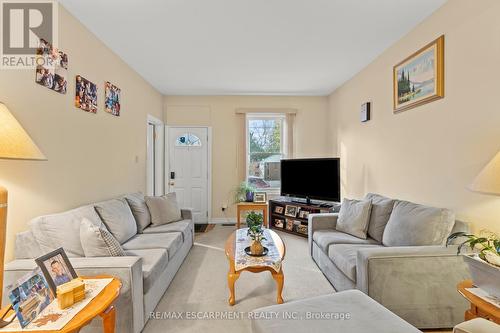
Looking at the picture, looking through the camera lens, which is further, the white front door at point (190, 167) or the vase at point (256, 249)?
the white front door at point (190, 167)

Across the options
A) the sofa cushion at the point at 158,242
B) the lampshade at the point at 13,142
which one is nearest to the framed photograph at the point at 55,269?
the lampshade at the point at 13,142

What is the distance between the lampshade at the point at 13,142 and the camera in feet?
4.21

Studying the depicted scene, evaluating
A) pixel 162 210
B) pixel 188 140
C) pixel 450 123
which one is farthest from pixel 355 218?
pixel 188 140

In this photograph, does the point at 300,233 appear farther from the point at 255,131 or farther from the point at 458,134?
the point at 458,134

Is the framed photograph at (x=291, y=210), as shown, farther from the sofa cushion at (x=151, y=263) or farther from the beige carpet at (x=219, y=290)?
the sofa cushion at (x=151, y=263)

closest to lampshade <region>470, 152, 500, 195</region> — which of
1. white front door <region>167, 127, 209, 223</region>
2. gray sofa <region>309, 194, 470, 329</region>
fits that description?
gray sofa <region>309, 194, 470, 329</region>

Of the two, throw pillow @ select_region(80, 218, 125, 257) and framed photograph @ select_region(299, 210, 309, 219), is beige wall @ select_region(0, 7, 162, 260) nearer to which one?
throw pillow @ select_region(80, 218, 125, 257)

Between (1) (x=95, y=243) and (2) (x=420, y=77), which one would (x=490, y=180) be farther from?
(1) (x=95, y=243)

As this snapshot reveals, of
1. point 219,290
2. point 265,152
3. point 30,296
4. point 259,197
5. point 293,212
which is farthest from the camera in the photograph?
point 265,152

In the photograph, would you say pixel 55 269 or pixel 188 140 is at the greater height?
pixel 188 140

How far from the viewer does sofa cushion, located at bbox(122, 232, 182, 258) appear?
260 centimetres

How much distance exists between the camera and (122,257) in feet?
6.11

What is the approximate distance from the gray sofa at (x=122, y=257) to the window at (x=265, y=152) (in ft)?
9.05

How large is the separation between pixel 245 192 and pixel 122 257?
3296 mm
